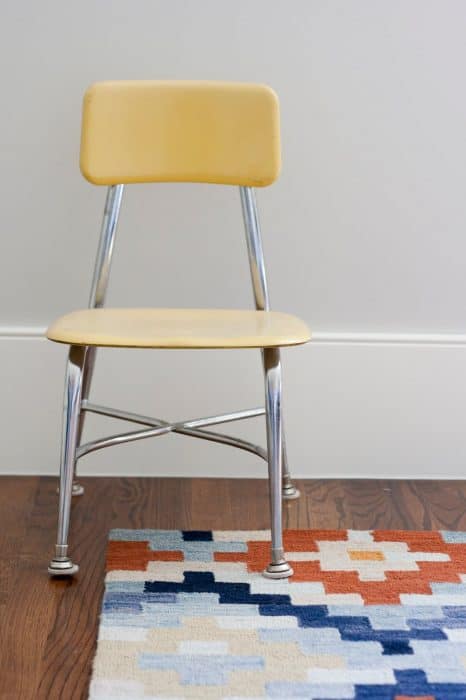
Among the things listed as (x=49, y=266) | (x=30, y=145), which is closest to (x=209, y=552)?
(x=49, y=266)

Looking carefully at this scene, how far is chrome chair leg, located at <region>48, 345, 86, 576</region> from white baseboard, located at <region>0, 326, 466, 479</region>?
0.51 m

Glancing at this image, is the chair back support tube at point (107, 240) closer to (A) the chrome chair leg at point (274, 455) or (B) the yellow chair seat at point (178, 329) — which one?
(B) the yellow chair seat at point (178, 329)

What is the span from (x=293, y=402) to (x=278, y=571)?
587 mm

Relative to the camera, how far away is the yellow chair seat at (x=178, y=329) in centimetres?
155

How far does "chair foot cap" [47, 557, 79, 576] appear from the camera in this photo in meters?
1.65

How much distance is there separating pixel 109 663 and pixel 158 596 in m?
0.22

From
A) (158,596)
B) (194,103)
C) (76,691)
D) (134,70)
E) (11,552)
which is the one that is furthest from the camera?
(134,70)

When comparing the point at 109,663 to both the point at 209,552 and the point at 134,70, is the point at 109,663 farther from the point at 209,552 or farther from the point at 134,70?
the point at 134,70

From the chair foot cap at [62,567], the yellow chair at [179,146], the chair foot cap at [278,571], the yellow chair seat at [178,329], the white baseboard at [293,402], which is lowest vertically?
the chair foot cap at [278,571]

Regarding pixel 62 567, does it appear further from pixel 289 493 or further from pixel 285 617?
pixel 289 493

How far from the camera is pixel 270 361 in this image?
1.67 m

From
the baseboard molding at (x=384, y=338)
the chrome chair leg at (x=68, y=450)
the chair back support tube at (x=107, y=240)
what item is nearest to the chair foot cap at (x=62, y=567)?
the chrome chair leg at (x=68, y=450)

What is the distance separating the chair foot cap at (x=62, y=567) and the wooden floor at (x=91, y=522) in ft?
0.05

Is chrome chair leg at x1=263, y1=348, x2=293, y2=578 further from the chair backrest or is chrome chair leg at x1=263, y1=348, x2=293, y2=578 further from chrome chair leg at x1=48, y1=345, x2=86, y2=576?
the chair backrest
